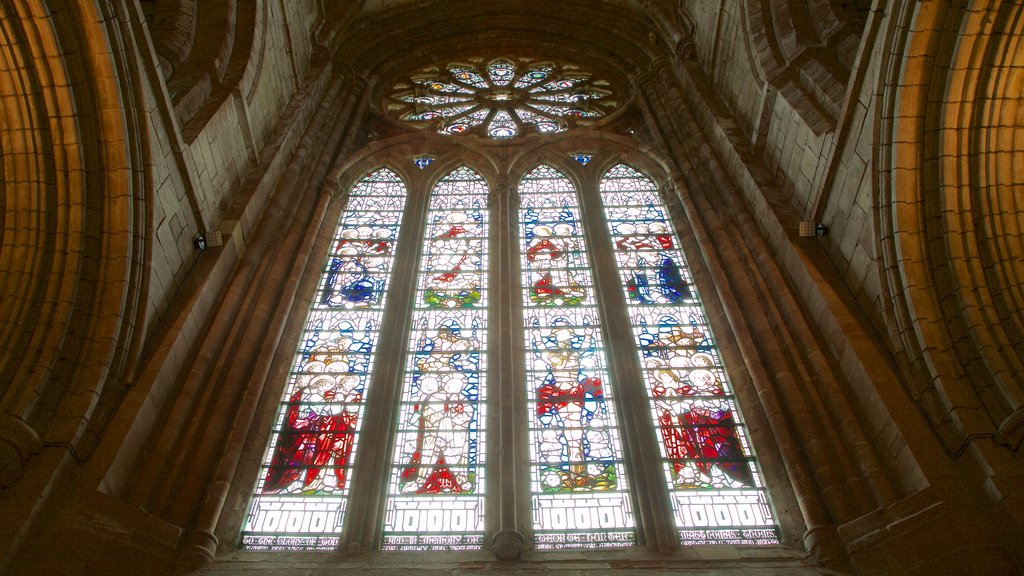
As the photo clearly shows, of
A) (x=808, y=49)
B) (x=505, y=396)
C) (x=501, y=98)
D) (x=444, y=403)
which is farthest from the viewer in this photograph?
(x=501, y=98)

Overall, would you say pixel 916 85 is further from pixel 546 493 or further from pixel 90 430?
pixel 90 430

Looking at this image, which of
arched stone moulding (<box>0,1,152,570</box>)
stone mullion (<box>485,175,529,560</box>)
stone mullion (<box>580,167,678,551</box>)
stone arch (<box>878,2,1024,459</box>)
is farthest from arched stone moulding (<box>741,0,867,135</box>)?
arched stone moulding (<box>0,1,152,570</box>)

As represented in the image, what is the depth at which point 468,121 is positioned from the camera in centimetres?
1343

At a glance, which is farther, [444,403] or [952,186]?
[444,403]

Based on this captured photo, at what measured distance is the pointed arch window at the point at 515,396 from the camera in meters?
6.58

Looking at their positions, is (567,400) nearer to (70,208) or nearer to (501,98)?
(70,208)

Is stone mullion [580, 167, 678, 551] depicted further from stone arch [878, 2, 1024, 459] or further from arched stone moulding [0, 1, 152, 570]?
arched stone moulding [0, 1, 152, 570]

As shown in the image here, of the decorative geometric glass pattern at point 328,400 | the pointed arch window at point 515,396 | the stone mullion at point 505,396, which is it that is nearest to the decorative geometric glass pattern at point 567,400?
the pointed arch window at point 515,396

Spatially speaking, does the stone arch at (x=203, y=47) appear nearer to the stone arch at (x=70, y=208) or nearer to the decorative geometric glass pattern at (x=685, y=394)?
the stone arch at (x=70, y=208)

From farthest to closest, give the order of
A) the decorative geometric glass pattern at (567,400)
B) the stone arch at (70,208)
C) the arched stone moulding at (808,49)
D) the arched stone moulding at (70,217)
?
the arched stone moulding at (808,49) < the decorative geometric glass pattern at (567,400) < the stone arch at (70,208) < the arched stone moulding at (70,217)

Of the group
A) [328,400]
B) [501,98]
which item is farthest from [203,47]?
Answer: [501,98]

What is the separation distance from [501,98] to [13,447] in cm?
982

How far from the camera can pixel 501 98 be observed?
14.1 m

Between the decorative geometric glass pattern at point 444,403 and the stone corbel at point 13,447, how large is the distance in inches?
98.2
